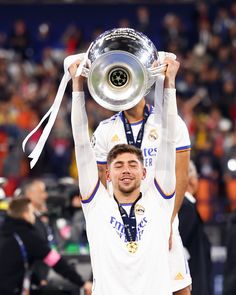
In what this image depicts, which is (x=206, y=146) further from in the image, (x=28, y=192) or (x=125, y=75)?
(x=125, y=75)

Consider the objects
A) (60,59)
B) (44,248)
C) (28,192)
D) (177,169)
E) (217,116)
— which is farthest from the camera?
(60,59)

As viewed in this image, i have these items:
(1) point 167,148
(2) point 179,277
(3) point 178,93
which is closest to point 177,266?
(2) point 179,277

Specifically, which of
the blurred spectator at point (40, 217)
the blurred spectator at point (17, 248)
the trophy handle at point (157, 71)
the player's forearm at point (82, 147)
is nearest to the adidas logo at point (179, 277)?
the player's forearm at point (82, 147)

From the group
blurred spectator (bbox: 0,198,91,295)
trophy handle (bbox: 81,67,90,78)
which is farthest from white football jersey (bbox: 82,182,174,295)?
blurred spectator (bbox: 0,198,91,295)

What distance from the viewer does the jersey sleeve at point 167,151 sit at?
5980 mm

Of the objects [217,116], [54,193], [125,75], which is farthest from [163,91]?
[217,116]

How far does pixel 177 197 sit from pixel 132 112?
0.64m

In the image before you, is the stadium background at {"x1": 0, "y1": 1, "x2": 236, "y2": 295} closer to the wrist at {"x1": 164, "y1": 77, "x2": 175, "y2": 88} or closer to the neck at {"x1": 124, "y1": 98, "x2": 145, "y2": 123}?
the neck at {"x1": 124, "y1": 98, "x2": 145, "y2": 123}

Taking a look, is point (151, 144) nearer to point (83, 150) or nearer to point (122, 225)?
point (83, 150)

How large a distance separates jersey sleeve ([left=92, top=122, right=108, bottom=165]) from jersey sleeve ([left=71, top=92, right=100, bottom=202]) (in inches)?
26.1

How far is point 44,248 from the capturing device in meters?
8.74

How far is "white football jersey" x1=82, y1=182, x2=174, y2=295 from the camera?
5.79 metres

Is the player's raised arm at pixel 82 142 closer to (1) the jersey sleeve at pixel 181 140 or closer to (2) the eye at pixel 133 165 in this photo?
(2) the eye at pixel 133 165

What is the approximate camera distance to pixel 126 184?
5.87 meters
